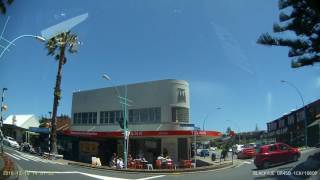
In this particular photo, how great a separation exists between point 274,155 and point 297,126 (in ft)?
145

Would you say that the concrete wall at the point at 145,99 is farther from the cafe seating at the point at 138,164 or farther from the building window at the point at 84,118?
the cafe seating at the point at 138,164

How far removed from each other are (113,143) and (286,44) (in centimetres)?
3441

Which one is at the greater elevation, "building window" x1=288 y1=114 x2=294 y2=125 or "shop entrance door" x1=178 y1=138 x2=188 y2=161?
"building window" x1=288 y1=114 x2=294 y2=125

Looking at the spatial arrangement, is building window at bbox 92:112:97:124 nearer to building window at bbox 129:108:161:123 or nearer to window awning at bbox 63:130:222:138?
window awning at bbox 63:130:222:138

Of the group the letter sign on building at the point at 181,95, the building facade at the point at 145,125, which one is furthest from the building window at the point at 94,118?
the letter sign on building at the point at 181,95

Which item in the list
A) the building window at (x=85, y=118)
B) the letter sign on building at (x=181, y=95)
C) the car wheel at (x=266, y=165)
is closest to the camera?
the car wheel at (x=266, y=165)

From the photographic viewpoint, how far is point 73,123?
58.1m

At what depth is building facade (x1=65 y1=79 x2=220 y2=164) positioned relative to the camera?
45.2 m

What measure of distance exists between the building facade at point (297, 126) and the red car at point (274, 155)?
21978 millimetres

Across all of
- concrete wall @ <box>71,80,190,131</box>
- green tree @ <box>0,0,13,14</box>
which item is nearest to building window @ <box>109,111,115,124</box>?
concrete wall @ <box>71,80,190,131</box>

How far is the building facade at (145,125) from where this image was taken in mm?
45188

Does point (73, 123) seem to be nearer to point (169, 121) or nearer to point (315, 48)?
point (169, 121)

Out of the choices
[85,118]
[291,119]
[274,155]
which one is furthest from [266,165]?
[291,119]

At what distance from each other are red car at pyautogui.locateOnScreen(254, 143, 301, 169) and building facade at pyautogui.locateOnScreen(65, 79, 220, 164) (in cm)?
Result: 1504
